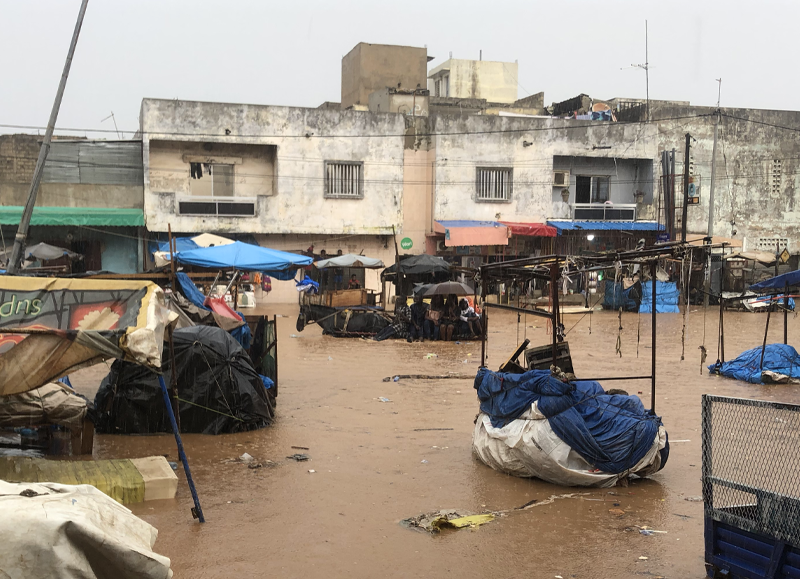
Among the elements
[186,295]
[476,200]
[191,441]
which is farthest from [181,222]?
[191,441]

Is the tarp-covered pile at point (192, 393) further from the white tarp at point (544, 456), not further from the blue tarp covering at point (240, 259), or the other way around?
the blue tarp covering at point (240, 259)

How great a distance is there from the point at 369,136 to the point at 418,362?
17203 millimetres

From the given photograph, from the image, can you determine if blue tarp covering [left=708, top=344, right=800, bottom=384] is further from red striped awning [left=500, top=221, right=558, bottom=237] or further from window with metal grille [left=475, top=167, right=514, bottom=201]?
window with metal grille [left=475, top=167, right=514, bottom=201]

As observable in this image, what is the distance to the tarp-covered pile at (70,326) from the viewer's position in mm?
6340

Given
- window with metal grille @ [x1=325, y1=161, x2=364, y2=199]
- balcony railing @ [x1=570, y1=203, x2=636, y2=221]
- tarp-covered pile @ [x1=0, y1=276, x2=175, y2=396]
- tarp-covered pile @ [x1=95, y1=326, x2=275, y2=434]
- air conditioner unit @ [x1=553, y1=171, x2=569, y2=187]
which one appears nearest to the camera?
tarp-covered pile @ [x1=0, y1=276, x2=175, y2=396]

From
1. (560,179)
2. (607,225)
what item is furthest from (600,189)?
(607,225)

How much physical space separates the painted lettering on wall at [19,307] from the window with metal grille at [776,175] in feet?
120

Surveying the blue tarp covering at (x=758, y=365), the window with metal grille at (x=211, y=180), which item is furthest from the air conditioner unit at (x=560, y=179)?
the blue tarp covering at (x=758, y=365)

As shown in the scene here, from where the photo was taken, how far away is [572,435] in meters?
7.90

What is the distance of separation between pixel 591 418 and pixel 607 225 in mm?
27502

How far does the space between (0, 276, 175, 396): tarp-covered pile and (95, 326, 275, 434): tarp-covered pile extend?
3082 mm

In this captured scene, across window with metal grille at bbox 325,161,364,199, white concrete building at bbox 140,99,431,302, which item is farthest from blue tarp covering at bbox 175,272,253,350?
window with metal grille at bbox 325,161,364,199

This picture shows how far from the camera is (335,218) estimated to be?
3241 cm

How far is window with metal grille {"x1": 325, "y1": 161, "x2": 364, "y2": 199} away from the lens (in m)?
32.4
